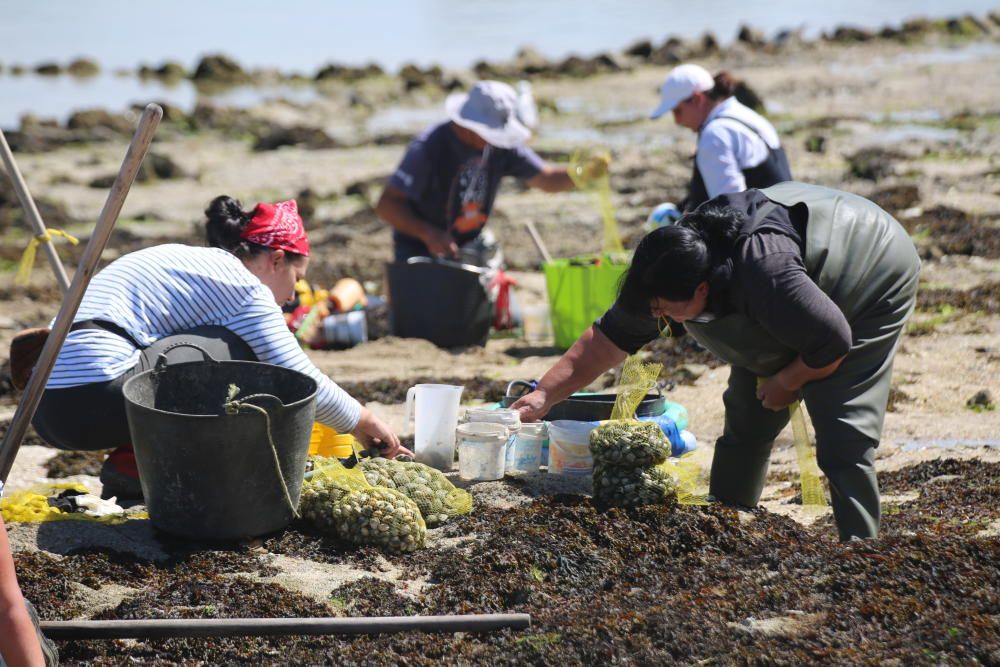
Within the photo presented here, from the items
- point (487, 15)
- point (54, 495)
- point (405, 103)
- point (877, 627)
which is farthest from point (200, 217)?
point (487, 15)

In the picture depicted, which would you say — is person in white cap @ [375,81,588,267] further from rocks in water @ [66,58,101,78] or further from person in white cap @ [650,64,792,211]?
rocks in water @ [66,58,101,78]

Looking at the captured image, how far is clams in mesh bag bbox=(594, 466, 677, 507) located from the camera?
4.70m

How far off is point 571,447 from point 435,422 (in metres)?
0.64

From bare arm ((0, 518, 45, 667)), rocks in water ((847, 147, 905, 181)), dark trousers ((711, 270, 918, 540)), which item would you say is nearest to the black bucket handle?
bare arm ((0, 518, 45, 667))

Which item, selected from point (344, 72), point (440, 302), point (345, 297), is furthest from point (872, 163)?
point (344, 72)

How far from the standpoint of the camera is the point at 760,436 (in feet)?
16.3

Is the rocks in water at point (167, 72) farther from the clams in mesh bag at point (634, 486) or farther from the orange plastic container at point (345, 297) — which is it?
the clams in mesh bag at point (634, 486)

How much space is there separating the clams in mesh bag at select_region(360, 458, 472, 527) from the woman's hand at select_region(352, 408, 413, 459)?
0.10 meters

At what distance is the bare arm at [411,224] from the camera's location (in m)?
8.14

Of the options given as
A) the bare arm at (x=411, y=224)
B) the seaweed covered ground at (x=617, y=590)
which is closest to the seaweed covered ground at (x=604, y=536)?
the seaweed covered ground at (x=617, y=590)

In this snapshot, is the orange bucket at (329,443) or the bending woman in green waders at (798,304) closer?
the bending woman in green waders at (798,304)

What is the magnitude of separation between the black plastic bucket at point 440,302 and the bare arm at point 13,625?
5427 millimetres

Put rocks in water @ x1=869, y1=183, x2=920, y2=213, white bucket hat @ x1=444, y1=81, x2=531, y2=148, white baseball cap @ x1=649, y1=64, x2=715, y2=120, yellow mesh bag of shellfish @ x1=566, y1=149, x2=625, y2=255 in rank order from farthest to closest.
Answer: rocks in water @ x1=869, y1=183, x2=920, y2=213
yellow mesh bag of shellfish @ x1=566, y1=149, x2=625, y2=255
white bucket hat @ x1=444, y1=81, x2=531, y2=148
white baseball cap @ x1=649, y1=64, x2=715, y2=120

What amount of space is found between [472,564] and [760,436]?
55.1 inches
